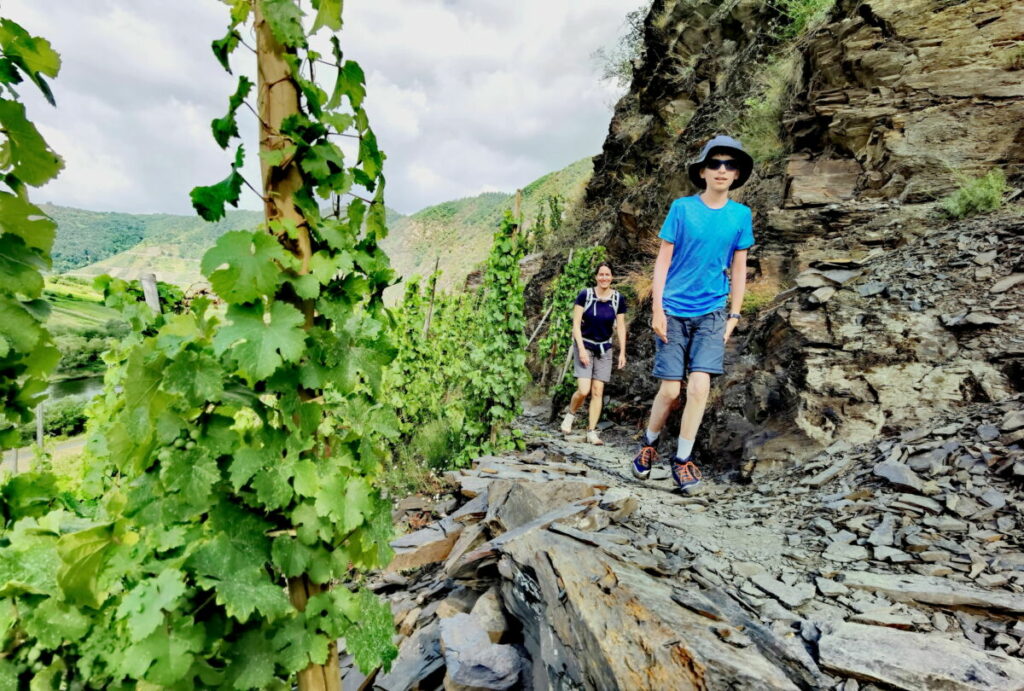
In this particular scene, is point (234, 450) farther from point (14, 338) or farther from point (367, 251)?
point (367, 251)

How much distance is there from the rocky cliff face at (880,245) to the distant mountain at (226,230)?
3.56 metres

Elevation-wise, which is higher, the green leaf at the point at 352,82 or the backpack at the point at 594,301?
the green leaf at the point at 352,82

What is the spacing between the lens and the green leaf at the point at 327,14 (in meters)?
A: 1.20

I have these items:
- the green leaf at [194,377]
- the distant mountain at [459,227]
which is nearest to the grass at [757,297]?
the green leaf at [194,377]

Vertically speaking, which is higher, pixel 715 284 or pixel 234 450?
pixel 715 284

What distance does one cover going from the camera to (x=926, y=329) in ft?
12.6

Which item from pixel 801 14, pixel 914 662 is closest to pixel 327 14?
pixel 914 662

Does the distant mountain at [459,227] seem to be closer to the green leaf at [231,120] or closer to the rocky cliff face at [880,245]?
the rocky cliff face at [880,245]

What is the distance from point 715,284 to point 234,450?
11.3 feet

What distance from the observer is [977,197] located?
15.5ft

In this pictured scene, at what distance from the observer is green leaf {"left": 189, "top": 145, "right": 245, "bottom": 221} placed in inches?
46.3

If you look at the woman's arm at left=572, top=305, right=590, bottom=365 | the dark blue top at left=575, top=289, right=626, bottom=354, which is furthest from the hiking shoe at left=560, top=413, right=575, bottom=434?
the dark blue top at left=575, top=289, right=626, bottom=354

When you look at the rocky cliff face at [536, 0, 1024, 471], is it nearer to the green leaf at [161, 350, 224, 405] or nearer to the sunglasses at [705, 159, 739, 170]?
the sunglasses at [705, 159, 739, 170]

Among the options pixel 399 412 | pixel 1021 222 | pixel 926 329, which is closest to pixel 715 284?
pixel 926 329
